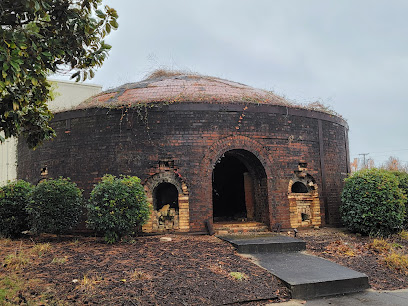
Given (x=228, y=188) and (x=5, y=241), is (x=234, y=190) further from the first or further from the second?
(x=5, y=241)

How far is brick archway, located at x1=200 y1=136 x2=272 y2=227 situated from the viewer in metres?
9.92

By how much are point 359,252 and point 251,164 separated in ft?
12.9

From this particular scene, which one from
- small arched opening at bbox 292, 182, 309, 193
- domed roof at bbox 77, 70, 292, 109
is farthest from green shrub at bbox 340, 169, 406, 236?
domed roof at bbox 77, 70, 292, 109

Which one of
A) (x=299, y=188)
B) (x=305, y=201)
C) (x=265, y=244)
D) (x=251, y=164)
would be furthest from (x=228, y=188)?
(x=265, y=244)

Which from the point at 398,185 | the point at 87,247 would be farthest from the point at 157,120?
the point at 398,185

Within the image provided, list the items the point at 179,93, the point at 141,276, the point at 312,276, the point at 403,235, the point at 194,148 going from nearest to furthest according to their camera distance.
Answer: the point at 141,276 < the point at 312,276 < the point at 403,235 < the point at 194,148 < the point at 179,93

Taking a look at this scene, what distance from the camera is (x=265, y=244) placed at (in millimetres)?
8266

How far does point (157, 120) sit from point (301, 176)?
477 cm

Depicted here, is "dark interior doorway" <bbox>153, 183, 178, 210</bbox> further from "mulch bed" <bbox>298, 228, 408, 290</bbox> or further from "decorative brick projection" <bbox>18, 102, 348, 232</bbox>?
"mulch bed" <bbox>298, 228, 408, 290</bbox>

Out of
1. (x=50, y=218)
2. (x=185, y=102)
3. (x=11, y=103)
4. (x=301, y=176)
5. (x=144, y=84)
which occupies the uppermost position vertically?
(x=144, y=84)

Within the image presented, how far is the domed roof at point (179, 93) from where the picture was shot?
1045 centimetres

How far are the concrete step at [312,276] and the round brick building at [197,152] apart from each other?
2680 mm

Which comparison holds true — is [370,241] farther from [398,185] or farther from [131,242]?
[131,242]

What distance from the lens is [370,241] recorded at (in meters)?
9.47
